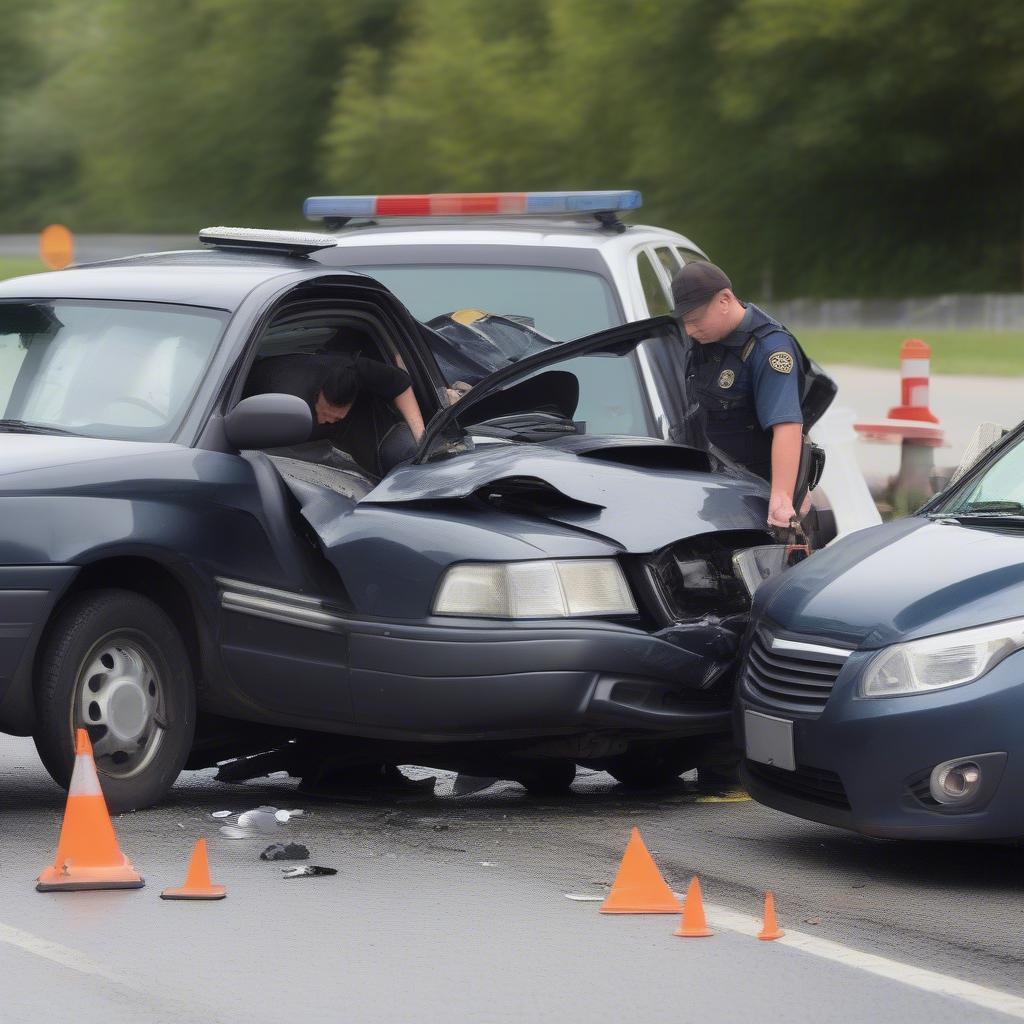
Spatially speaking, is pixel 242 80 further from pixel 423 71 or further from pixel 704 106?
pixel 704 106

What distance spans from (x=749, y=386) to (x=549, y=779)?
5.45 ft

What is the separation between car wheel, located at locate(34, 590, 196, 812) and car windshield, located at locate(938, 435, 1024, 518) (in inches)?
101

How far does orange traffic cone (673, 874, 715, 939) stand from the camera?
5621mm

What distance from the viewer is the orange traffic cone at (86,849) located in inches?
235

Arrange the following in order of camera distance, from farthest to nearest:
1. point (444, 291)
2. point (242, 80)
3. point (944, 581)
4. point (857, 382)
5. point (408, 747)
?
point (242, 80) < point (857, 382) < point (444, 291) < point (408, 747) < point (944, 581)

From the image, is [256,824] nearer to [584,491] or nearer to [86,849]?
[86,849]

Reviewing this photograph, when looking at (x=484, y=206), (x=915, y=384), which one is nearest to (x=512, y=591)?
(x=484, y=206)

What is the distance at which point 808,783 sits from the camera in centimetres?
657

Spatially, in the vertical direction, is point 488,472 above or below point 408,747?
above

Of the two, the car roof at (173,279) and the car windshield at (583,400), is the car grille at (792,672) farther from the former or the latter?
the car roof at (173,279)

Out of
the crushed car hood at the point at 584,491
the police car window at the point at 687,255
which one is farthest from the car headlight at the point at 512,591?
the police car window at the point at 687,255

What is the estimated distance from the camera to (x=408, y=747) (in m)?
7.60

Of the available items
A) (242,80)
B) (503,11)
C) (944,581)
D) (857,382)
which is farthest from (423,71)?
(944,581)

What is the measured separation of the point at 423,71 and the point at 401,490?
53.7m
